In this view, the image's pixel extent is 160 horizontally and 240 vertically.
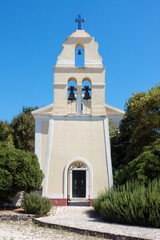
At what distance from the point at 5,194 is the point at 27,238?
5360 mm

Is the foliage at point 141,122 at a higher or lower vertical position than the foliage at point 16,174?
higher

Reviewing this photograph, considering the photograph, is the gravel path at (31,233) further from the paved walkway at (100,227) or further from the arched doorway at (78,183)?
the arched doorway at (78,183)

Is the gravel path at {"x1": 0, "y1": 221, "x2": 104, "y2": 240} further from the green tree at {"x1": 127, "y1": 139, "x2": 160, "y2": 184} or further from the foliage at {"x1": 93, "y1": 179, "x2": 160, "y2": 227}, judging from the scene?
the green tree at {"x1": 127, "y1": 139, "x2": 160, "y2": 184}

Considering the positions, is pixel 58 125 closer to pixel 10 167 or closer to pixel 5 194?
pixel 10 167

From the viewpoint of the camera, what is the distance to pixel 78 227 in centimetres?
935

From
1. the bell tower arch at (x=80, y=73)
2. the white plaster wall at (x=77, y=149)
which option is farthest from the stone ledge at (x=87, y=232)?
the bell tower arch at (x=80, y=73)

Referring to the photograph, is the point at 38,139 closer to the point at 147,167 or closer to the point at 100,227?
the point at 147,167

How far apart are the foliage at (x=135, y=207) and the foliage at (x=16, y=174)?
396cm

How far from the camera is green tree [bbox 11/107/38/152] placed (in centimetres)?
3055

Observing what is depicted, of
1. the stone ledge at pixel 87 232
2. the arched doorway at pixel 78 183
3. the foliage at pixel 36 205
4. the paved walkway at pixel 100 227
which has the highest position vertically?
the arched doorway at pixel 78 183

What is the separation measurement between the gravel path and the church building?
3.52 meters

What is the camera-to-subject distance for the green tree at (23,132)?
100 ft

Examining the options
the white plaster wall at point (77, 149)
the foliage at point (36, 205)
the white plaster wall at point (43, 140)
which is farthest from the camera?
the white plaster wall at point (43, 140)

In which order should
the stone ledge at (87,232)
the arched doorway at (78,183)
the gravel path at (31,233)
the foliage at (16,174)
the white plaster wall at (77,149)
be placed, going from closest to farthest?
1. the stone ledge at (87,232)
2. the gravel path at (31,233)
3. the foliage at (16,174)
4. the white plaster wall at (77,149)
5. the arched doorway at (78,183)
